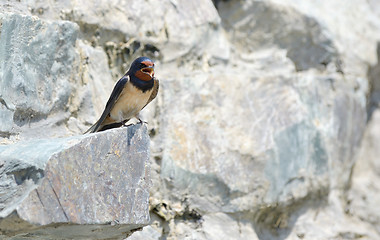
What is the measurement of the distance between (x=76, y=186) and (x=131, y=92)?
907 millimetres

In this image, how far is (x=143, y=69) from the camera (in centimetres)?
358

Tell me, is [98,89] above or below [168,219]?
above

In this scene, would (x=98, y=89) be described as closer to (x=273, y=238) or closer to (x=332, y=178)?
(x=273, y=238)

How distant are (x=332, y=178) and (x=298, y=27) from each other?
4.68ft

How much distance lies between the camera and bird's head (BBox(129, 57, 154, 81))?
3564 mm

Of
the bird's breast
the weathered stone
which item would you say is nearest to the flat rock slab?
the bird's breast

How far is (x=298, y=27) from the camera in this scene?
5.51m

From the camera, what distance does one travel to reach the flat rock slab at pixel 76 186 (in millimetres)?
2701

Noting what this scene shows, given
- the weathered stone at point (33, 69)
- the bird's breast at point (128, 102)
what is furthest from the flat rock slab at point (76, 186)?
the weathered stone at point (33, 69)

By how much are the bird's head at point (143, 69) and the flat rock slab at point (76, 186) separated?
423 millimetres

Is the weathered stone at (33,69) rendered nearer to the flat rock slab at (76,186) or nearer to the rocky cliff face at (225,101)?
the rocky cliff face at (225,101)

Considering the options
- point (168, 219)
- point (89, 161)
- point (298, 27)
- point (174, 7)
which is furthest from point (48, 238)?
point (298, 27)

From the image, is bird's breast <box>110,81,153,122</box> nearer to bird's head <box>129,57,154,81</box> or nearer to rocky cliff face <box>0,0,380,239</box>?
bird's head <box>129,57,154,81</box>

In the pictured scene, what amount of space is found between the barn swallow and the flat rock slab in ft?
1.22
